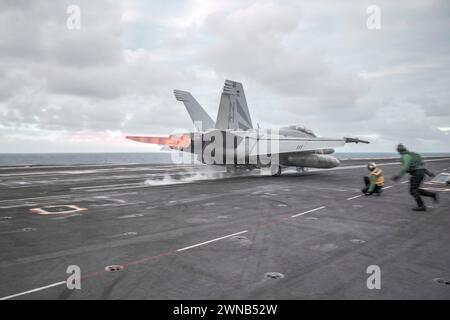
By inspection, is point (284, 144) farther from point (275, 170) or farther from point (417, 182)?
point (417, 182)

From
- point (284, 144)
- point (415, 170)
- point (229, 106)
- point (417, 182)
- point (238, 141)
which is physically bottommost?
point (417, 182)

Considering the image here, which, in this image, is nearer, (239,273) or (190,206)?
(239,273)

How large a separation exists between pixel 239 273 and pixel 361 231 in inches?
178

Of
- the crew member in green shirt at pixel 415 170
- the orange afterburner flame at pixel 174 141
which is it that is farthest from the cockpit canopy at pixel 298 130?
the crew member in green shirt at pixel 415 170

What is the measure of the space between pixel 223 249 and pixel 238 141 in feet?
49.2

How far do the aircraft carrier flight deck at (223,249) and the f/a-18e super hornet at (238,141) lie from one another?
711 cm

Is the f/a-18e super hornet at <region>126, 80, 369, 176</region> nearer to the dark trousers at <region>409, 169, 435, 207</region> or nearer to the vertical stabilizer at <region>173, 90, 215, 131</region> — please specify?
the vertical stabilizer at <region>173, 90, 215, 131</region>

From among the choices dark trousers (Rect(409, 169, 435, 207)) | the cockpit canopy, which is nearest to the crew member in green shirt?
dark trousers (Rect(409, 169, 435, 207))

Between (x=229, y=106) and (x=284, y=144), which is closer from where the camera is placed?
(x=229, y=106)

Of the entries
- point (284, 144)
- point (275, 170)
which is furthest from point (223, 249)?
point (275, 170)

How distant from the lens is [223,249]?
22.3ft
